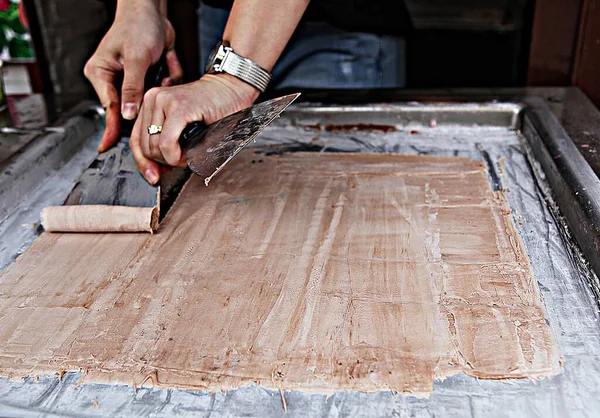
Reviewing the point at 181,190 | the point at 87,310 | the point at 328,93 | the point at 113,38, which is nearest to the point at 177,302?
the point at 87,310

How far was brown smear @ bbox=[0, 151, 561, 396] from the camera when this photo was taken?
0.62 m

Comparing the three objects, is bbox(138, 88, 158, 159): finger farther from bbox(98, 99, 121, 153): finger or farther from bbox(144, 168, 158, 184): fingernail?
bbox(98, 99, 121, 153): finger

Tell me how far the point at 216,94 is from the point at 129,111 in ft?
0.58

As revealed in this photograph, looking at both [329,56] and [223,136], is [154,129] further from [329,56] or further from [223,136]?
[329,56]

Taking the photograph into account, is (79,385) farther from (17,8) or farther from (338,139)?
(17,8)

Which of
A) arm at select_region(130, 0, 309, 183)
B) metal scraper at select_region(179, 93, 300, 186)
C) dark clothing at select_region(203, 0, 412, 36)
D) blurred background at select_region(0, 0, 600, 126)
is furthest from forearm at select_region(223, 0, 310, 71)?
blurred background at select_region(0, 0, 600, 126)

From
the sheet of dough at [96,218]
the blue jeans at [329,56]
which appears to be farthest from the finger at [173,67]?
the sheet of dough at [96,218]

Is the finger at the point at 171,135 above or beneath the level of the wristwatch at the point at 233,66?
beneath

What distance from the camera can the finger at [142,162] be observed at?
3.16 ft

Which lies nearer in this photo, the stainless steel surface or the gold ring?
the stainless steel surface

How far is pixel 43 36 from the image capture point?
203cm

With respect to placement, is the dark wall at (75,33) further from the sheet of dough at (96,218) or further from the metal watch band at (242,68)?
the sheet of dough at (96,218)

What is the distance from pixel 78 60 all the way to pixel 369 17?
1.15m

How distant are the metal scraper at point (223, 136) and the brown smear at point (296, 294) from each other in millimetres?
103
